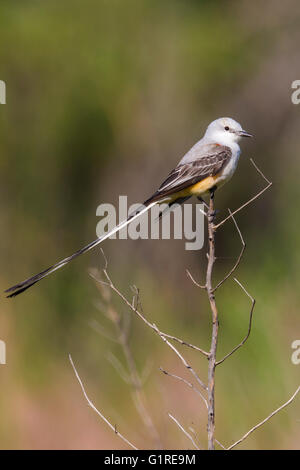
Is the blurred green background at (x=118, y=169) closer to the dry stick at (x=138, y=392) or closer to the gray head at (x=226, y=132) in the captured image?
the gray head at (x=226, y=132)

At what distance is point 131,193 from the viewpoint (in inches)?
265

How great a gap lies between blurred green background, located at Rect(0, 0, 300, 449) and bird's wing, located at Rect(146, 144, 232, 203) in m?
1.28

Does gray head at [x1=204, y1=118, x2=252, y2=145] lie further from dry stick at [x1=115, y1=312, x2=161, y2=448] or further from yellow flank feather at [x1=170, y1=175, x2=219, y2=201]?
dry stick at [x1=115, y1=312, x2=161, y2=448]

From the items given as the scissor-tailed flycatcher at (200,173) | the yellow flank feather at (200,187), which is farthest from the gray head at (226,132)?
the yellow flank feather at (200,187)

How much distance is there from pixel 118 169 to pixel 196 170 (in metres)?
3.76

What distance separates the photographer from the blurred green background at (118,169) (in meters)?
4.80

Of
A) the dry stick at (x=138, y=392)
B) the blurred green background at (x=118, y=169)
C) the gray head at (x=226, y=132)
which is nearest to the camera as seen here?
the dry stick at (x=138, y=392)

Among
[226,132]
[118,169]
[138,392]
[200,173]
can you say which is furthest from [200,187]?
[118,169]

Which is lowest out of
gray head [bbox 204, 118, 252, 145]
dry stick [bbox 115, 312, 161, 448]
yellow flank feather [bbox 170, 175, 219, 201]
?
dry stick [bbox 115, 312, 161, 448]

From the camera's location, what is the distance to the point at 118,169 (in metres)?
6.91

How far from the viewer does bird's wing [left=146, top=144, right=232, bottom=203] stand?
3.16 metres

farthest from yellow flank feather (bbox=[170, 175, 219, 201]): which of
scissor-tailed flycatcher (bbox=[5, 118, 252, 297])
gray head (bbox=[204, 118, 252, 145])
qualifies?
gray head (bbox=[204, 118, 252, 145])

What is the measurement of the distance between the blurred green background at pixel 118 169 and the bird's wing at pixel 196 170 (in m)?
1.28

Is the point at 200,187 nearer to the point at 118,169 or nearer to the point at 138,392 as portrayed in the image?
the point at 138,392
